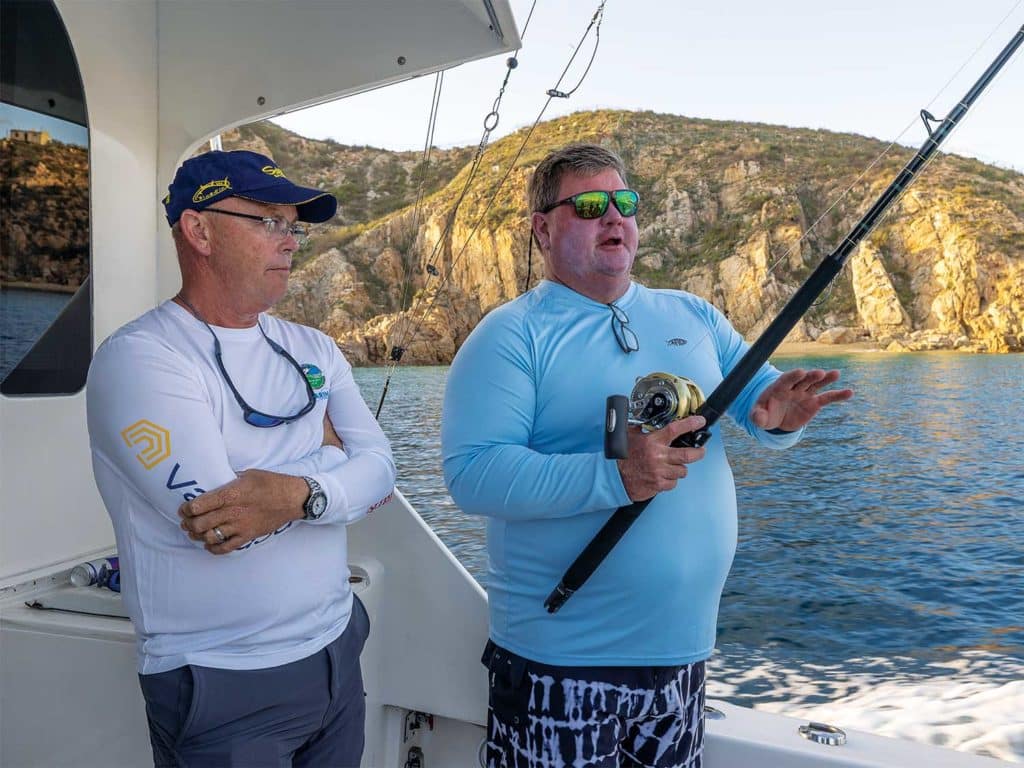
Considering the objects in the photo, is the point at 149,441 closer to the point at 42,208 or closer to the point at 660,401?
the point at 660,401

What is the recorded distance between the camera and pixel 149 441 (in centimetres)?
113

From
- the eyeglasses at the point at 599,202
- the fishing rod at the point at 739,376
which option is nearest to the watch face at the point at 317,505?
the fishing rod at the point at 739,376

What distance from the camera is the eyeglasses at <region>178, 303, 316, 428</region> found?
126 cm

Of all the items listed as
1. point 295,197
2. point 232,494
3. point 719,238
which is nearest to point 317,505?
point 232,494

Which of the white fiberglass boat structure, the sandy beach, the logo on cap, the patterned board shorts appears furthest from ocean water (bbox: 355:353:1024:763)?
the sandy beach

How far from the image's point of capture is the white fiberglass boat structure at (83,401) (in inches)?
69.5

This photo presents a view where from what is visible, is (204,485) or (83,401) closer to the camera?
(204,485)

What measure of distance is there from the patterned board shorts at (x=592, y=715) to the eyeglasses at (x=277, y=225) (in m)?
0.80

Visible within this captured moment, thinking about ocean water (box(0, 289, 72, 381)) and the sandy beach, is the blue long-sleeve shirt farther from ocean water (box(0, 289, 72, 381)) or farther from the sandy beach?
the sandy beach

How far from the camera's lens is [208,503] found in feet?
3.67

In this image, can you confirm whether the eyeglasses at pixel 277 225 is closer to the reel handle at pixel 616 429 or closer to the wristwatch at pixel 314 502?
the wristwatch at pixel 314 502

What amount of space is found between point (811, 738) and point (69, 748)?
5.28 ft

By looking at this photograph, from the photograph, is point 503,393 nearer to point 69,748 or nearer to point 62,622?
point 62,622

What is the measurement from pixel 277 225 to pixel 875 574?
12240 mm
